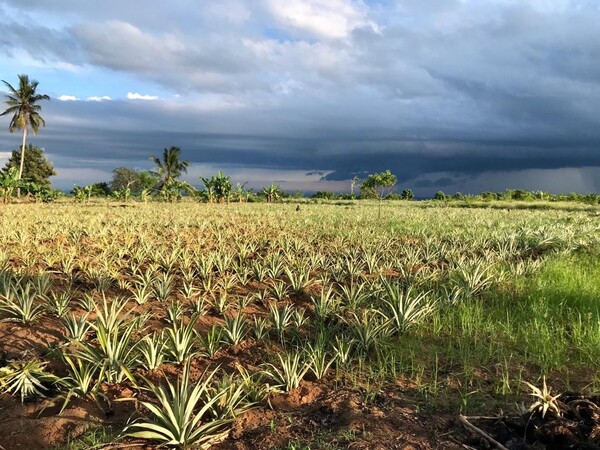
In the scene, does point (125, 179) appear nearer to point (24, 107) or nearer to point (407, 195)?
point (24, 107)

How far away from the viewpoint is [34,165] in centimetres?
5953

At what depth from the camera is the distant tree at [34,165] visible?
5875 cm

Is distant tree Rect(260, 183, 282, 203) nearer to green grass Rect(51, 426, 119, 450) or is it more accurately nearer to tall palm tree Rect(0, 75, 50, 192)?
tall palm tree Rect(0, 75, 50, 192)

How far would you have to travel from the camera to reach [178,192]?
4878 centimetres

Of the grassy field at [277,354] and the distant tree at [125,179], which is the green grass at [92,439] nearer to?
the grassy field at [277,354]

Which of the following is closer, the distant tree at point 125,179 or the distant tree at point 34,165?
the distant tree at point 34,165

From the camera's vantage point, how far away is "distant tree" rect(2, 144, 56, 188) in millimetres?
58750

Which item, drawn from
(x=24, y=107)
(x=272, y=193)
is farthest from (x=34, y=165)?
(x=272, y=193)

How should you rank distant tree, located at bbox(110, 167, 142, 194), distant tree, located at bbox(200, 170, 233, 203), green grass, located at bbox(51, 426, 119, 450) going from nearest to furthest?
green grass, located at bbox(51, 426, 119, 450), distant tree, located at bbox(200, 170, 233, 203), distant tree, located at bbox(110, 167, 142, 194)

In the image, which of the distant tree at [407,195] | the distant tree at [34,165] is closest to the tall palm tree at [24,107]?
the distant tree at [34,165]

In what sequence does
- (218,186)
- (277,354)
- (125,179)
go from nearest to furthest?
(277,354)
(218,186)
(125,179)

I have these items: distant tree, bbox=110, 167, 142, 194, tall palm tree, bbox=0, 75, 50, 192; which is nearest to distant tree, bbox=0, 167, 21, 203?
tall palm tree, bbox=0, 75, 50, 192

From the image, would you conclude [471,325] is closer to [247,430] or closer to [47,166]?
[247,430]

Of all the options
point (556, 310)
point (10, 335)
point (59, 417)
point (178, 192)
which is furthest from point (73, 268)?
point (178, 192)
